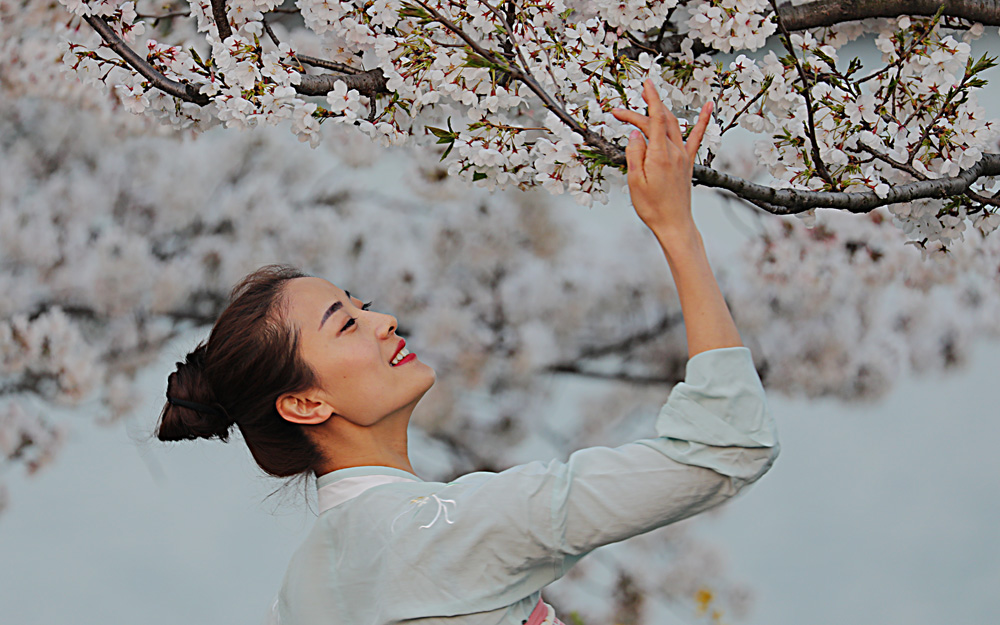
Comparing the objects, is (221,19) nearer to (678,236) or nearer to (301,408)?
(301,408)

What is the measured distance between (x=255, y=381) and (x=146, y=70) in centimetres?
39

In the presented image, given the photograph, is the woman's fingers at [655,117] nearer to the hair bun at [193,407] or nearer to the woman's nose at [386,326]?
the woman's nose at [386,326]

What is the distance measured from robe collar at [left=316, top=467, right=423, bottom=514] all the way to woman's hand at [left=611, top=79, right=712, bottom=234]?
0.39 m

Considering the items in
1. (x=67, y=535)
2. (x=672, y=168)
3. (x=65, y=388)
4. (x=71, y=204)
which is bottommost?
(x=67, y=535)

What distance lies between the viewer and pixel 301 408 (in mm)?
937

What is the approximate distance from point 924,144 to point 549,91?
434 millimetres

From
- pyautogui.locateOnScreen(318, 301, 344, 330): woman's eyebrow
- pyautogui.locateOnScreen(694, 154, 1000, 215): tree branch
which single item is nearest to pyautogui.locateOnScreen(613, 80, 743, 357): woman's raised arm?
pyautogui.locateOnScreen(694, 154, 1000, 215): tree branch

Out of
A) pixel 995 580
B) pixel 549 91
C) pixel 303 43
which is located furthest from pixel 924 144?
pixel 303 43

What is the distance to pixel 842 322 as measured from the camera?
2.28 m

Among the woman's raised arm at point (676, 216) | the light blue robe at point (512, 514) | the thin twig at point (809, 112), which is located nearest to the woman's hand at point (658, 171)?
the woman's raised arm at point (676, 216)

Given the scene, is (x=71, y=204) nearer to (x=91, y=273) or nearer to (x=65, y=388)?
(x=91, y=273)

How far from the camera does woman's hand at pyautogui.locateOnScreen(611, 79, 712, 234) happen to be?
626 millimetres

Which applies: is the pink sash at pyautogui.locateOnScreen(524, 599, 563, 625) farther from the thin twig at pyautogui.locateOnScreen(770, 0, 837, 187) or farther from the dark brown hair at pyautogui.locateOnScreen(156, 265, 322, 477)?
the thin twig at pyautogui.locateOnScreen(770, 0, 837, 187)

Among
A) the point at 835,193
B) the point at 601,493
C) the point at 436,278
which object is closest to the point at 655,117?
the point at 601,493
